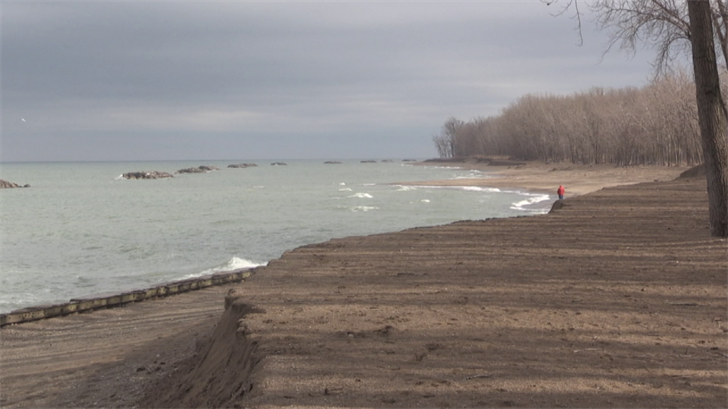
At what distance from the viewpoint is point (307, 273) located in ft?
29.1

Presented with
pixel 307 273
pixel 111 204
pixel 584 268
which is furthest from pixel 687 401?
pixel 111 204

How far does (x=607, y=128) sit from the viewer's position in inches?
3083

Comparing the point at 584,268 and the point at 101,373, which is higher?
the point at 584,268

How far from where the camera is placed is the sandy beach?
457 centimetres

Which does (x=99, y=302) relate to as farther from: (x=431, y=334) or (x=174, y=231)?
(x=174, y=231)

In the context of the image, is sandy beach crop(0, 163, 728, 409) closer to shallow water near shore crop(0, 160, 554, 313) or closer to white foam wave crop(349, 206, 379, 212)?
shallow water near shore crop(0, 160, 554, 313)

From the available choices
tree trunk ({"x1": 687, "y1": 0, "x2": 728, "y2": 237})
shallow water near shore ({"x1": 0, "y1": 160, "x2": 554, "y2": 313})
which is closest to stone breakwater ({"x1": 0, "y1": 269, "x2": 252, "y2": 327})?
shallow water near shore ({"x1": 0, "y1": 160, "x2": 554, "y2": 313})

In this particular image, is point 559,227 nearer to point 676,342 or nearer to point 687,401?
point 676,342

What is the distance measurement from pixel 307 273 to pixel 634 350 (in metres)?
4.58

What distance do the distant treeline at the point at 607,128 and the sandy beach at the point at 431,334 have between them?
49.3ft

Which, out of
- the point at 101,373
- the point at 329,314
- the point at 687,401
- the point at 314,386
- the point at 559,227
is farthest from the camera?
the point at 559,227

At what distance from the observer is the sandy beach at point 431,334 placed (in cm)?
457

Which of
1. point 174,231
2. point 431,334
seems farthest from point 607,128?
point 431,334

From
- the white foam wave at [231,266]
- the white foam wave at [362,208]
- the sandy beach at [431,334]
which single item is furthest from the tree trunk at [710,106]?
the white foam wave at [362,208]
